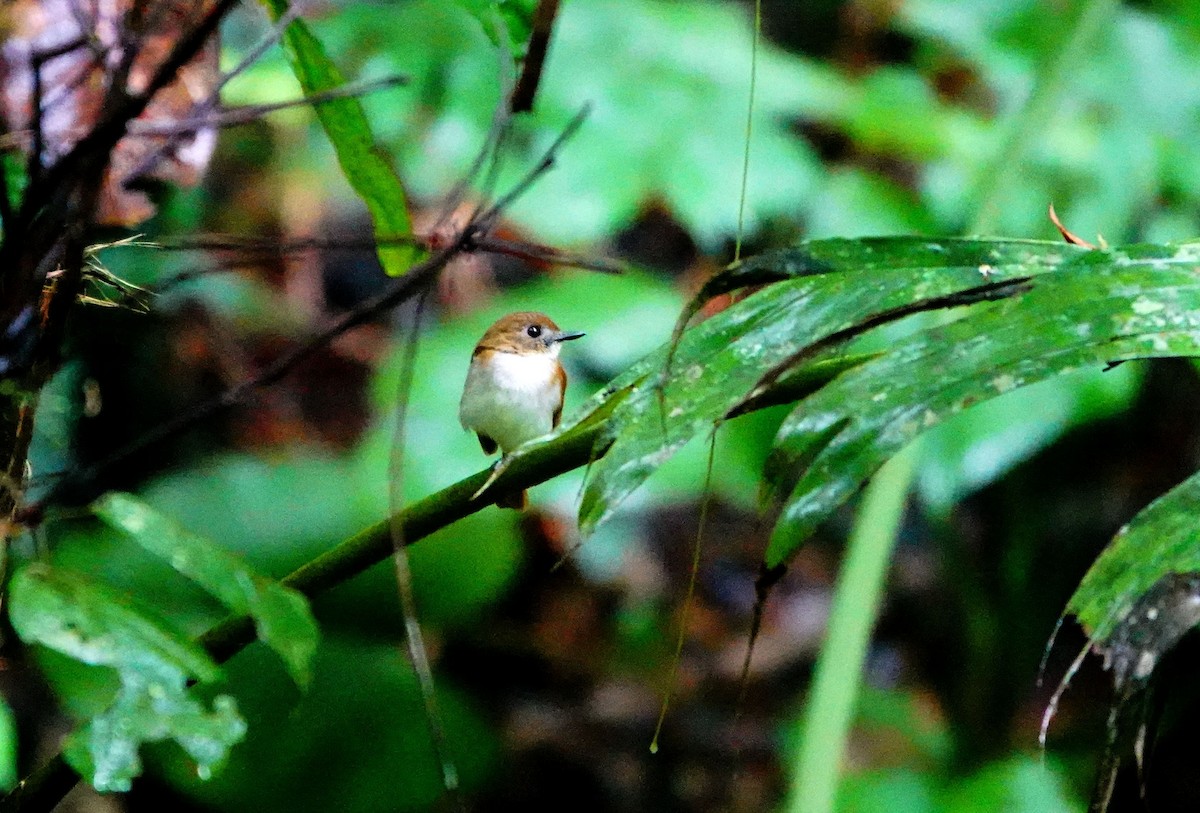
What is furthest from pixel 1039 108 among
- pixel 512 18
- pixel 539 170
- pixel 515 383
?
pixel 539 170

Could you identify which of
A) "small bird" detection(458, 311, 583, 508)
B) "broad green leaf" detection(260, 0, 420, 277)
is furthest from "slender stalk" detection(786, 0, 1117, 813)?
"broad green leaf" detection(260, 0, 420, 277)

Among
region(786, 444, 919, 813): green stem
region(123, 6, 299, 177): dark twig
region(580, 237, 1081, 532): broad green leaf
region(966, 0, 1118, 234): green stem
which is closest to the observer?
region(580, 237, 1081, 532): broad green leaf

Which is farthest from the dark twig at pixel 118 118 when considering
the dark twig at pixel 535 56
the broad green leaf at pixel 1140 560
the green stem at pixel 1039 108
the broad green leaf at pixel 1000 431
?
the broad green leaf at pixel 1000 431

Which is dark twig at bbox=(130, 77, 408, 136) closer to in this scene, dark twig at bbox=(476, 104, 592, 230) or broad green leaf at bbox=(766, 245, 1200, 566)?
dark twig at bbox=(476, 104, 592, 230)

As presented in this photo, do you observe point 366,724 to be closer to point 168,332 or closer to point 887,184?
point 168,332

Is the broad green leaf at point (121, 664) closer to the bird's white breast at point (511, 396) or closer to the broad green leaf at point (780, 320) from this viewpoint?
the broad green leaf at point (780, 320)

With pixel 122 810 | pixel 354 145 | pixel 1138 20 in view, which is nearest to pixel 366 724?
pixel 122 810
